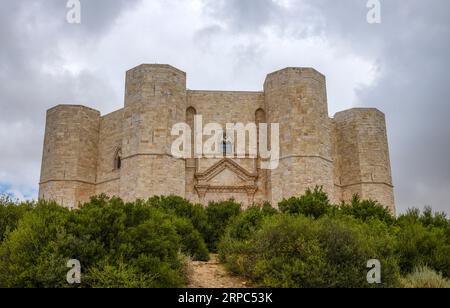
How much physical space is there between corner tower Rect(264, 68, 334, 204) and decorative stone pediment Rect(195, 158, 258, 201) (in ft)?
2.87

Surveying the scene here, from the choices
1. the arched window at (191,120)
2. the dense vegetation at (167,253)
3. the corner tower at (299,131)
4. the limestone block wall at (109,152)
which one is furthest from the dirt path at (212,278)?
the limestone block wall at (109,152)

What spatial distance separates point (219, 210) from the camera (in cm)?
1251

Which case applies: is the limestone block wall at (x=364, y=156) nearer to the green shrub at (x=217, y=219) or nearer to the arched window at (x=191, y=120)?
the arched window at (x=191, y=120)

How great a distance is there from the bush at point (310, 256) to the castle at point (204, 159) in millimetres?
10914

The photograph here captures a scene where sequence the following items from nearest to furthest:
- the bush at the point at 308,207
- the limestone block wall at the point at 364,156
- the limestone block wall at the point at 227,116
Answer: the bush at the point at 308,207 < the limestone block wall at the point at 227,116 < the limestone block wall at the point at 364,156

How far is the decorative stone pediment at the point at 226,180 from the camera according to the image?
18859mm

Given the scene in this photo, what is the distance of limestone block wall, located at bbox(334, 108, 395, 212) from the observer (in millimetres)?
21234

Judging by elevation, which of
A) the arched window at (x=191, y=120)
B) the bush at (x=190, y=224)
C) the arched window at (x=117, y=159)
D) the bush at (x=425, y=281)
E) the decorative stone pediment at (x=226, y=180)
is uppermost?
the arched window at (x=191, y=120)

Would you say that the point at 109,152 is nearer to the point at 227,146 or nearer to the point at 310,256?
the point at 227,146

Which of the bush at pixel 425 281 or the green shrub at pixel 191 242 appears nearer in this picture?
the bush at pixel 425 281

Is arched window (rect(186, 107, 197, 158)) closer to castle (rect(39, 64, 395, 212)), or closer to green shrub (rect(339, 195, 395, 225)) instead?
castle (rect(39, 64, 395, 212))

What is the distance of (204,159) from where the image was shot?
19203 mm
